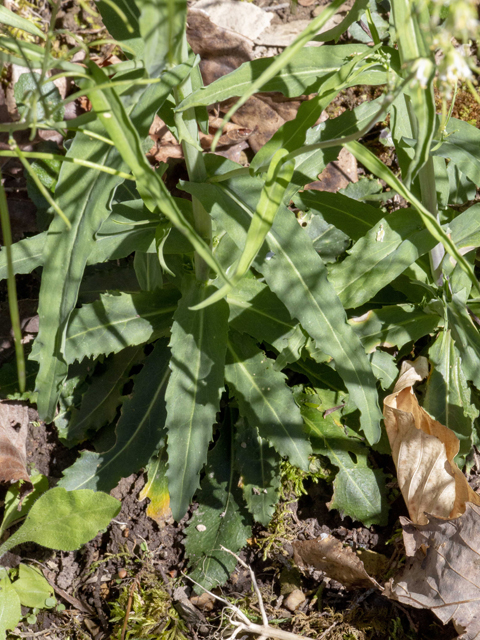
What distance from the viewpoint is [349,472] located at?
6.32ft

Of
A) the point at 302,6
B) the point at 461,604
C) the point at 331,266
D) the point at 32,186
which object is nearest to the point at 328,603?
the point at 461,604

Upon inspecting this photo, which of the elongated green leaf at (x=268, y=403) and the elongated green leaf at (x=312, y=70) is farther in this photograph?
the elongated green leaf at (x=268, y=403)

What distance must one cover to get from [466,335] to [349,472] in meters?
0.66

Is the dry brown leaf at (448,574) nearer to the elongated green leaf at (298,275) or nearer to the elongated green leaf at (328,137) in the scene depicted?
the elongated green leaf at (298,275)

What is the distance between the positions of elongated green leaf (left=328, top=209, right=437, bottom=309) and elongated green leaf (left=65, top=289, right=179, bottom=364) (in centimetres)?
61

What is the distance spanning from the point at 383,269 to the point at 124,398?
3.48 feet

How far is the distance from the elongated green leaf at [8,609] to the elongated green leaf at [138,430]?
0.41m

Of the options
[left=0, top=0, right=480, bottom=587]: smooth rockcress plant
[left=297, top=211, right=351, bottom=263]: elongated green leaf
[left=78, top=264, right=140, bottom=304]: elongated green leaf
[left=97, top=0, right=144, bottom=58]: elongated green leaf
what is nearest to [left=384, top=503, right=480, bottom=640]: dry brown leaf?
[left=0, top=0, right=480, bottom=587]: smooth rockcress plant

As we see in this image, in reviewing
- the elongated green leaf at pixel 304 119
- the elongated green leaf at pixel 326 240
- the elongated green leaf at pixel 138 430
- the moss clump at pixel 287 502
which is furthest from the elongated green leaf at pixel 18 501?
the elongated green leaf at pixel 304 119

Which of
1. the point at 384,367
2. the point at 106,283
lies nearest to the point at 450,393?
the point at 384,367

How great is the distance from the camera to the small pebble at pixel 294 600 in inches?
74.0

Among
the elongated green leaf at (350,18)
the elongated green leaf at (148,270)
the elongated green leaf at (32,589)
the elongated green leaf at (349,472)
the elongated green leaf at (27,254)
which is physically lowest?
the elongated green leaf at (32,589)

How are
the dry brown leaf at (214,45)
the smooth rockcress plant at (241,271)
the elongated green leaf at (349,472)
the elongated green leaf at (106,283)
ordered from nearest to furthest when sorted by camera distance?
the smooth rockcress plant at (241,271), the elongated green leaf at (349,472), the elongated green leaf at (106,283), the dry brown leaf at (214,45)

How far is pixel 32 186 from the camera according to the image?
6.89 feet
